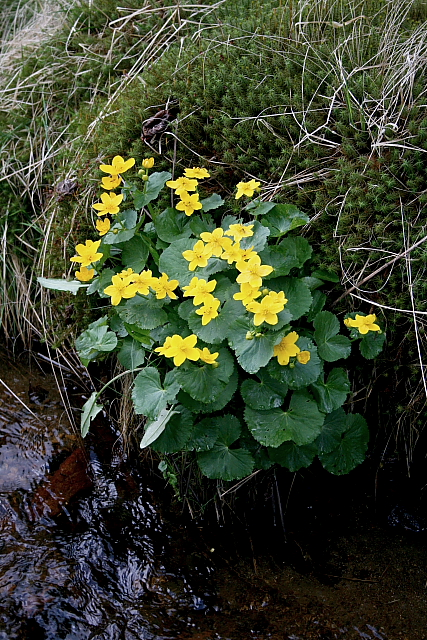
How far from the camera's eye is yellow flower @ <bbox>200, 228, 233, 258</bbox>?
2025 millimetres

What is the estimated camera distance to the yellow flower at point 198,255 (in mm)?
2035

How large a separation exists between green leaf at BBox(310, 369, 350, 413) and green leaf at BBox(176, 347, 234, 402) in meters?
0.33

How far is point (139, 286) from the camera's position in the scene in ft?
6.66

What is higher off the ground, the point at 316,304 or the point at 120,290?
the point at 120,290

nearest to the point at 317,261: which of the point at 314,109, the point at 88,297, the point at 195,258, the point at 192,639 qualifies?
the point at 195,258

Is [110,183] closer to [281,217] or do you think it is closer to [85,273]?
[85,273]

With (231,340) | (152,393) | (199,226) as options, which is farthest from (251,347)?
(199,226)

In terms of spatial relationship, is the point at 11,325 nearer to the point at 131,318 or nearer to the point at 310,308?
the point at 131,318

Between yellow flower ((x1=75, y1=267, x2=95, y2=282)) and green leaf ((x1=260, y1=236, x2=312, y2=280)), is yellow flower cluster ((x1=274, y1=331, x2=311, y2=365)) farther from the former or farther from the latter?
yellow flower ((x1=75, y1=267, x2=95, y2=282))

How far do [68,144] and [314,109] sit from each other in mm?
1496

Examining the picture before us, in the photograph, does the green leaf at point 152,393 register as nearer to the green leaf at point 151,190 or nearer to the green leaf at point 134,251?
the green leaf at point 134,251

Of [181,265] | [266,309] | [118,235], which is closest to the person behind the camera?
[266,309]

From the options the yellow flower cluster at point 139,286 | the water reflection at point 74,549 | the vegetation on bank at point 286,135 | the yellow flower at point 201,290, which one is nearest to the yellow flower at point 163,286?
the yellow flower cluster at point 139,286

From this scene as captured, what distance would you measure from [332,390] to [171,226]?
890 mm
